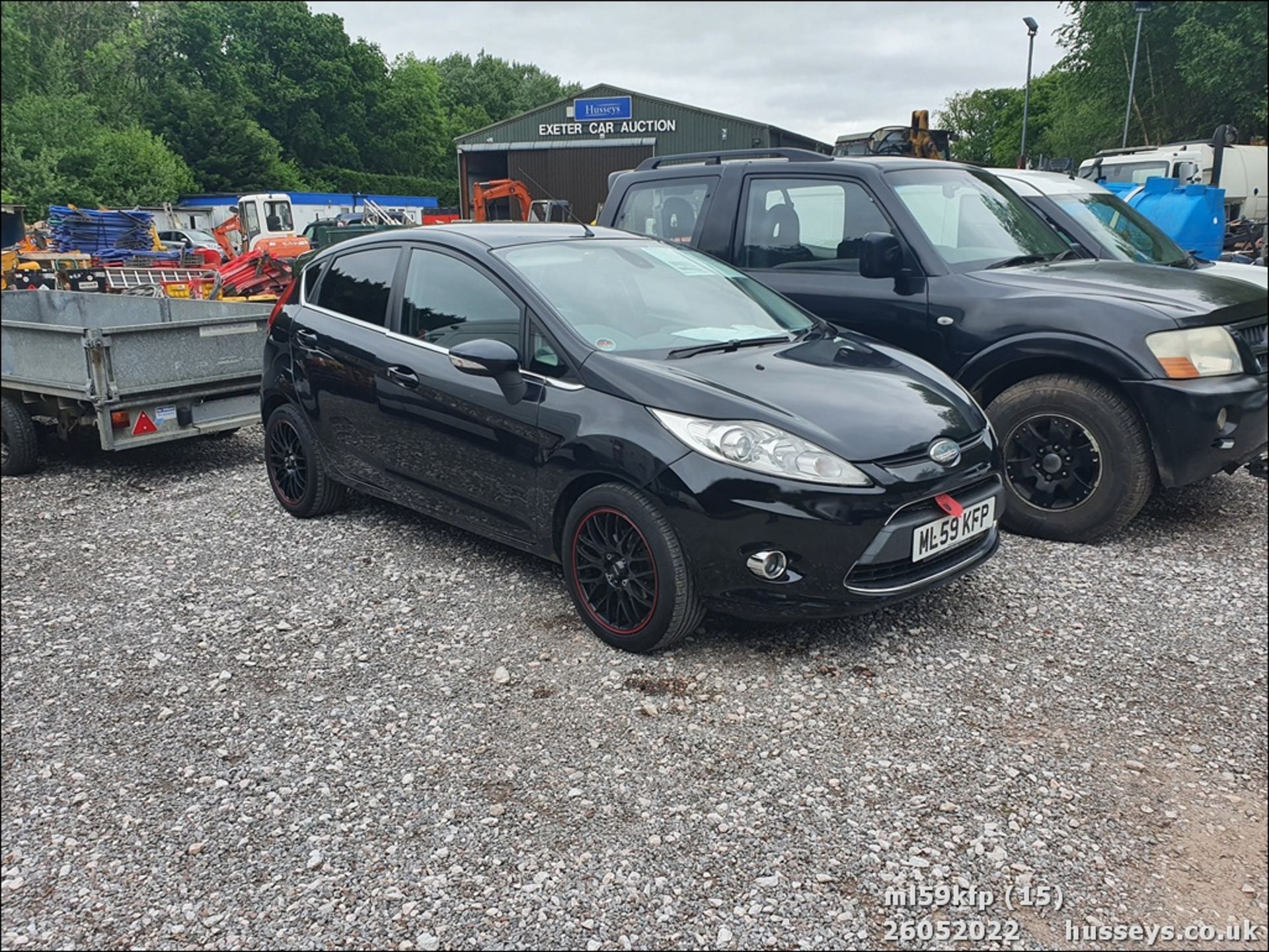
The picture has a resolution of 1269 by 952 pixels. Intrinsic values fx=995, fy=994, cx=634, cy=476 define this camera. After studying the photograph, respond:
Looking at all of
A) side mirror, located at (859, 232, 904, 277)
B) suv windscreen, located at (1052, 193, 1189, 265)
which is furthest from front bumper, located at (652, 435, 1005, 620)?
suv windscreen, located at (1052, 193, 1189, 265)

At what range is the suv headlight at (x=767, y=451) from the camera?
3617 mm

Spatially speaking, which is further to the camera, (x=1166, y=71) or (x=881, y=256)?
(x=881, y=256)

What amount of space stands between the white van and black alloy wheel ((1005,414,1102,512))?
124 cm

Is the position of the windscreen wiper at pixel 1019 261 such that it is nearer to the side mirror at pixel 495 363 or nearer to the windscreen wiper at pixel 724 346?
the windscreen wiper at pixel 724 346

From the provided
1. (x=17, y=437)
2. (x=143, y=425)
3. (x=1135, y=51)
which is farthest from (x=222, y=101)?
(x=17, y=437)

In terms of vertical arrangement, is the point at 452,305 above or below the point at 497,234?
below

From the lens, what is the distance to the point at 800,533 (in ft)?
11.8

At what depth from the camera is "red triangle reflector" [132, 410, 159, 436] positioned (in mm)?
6969

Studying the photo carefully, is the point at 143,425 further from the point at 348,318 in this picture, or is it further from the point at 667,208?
the point at 667,208

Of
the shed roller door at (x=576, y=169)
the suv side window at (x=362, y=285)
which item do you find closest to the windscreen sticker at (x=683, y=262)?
the suv side window at (x=362, y=285)

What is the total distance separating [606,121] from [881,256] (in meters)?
31.6

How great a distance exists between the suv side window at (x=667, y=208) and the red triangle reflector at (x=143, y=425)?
357 cm

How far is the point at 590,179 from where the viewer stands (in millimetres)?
35844

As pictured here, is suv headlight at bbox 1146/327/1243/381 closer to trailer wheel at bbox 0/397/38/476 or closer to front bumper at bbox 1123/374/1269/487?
front bumper at bbox 1123/374/1269/487
